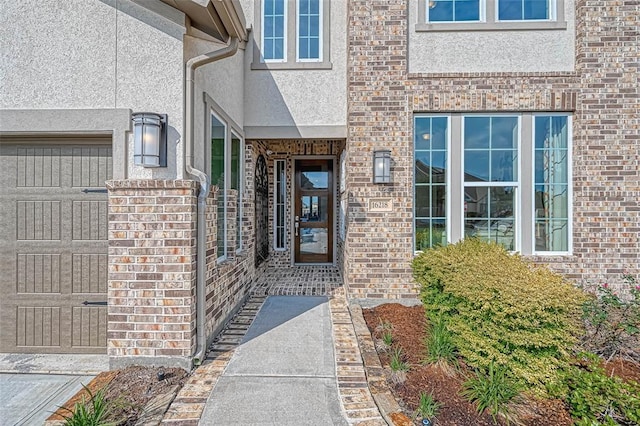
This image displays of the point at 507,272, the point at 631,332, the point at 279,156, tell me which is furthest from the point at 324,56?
the point at 631,332

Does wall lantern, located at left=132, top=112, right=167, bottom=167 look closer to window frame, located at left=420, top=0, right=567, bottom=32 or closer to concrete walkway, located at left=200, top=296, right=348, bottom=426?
concrete walkway, located at left=200, top=296, right=348, bottom=426

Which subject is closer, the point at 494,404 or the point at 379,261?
the point at 494,404

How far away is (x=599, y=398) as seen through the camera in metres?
2.44

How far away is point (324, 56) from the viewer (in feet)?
18.3

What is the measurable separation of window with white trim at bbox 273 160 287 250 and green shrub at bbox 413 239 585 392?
17.1 feet

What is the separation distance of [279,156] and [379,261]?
4093 millimetres

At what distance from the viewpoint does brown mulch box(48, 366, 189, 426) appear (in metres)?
2.57

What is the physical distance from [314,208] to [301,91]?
3.29 m

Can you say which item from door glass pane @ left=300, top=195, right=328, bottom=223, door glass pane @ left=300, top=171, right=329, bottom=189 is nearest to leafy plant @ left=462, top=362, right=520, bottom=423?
door glass pane @ left=300, top=195, right=328, bottom=223

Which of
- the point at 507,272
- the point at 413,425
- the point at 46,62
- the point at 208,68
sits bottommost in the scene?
the point at 413,425

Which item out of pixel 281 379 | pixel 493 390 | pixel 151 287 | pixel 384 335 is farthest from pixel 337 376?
pixel 151 287

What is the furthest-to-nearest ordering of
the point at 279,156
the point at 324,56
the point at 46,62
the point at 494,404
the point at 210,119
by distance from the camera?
the point at 279,156, the point at 324,56, the point at 210,119, the point at 46,62, the point at 494,404

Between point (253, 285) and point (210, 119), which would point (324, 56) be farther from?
point (253, 285)

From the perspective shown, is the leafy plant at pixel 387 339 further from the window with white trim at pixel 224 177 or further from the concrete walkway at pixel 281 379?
the window with white trim at pixel 224 177
